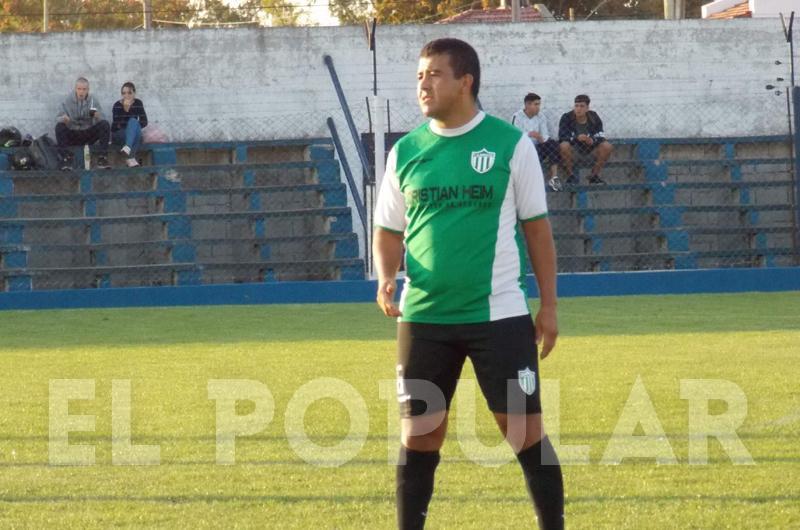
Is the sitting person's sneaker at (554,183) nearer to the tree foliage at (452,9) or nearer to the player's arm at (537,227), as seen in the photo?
the player's arm at (537,227)

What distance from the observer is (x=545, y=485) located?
479 centimetres

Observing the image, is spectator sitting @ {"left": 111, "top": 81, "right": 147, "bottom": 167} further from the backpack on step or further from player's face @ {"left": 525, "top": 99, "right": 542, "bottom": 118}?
player's face @ {"left": 525, "top": 99, "right": 542, "bottom": 118}

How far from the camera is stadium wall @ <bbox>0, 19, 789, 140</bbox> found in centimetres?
2294

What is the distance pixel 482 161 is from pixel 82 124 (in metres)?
16.8

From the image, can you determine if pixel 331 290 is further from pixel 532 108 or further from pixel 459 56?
pixel 459 56

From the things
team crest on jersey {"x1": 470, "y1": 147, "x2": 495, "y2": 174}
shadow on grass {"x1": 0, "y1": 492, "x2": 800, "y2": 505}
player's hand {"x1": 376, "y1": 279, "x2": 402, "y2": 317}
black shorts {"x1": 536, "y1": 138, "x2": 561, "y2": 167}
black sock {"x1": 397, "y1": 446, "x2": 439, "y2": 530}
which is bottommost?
shadow on grass {"x1": 0, "y1": 492, "x2": 800, "y2": 505}

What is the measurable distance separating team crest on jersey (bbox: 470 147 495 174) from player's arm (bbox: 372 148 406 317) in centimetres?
31

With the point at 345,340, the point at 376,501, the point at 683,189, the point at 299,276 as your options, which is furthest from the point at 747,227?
the point at 376,501

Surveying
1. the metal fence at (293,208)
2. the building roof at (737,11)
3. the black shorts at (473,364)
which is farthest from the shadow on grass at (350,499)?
the building roof at (737,11)

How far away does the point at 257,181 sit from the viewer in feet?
70.6

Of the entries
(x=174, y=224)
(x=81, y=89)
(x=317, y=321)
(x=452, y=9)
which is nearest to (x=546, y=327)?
(x=317, y=321)

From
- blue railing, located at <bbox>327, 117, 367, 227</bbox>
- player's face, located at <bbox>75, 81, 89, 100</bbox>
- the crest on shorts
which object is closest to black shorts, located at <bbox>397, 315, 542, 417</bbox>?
the crest on shorts

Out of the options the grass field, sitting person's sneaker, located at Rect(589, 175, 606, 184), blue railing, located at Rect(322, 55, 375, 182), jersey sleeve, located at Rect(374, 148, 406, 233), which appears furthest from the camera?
sitting person's sneaker, located at Rect(589, 175, 606, 184)

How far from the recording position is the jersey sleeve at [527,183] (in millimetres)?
4805
